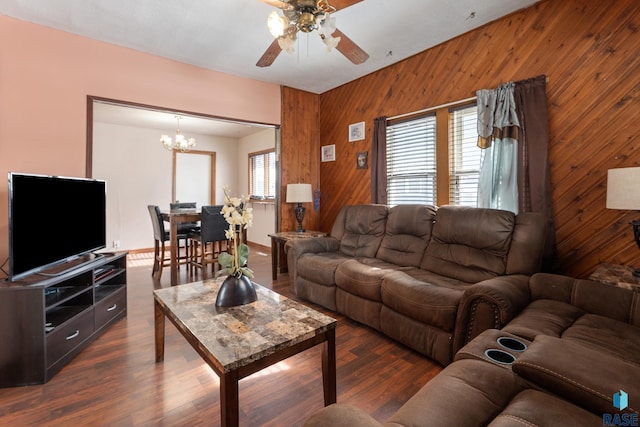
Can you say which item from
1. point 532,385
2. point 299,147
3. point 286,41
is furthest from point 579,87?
point 299,147

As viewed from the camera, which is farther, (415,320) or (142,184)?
(142,184)

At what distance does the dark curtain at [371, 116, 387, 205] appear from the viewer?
3.64 metres

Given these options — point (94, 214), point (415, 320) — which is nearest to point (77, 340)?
point (94, 214)

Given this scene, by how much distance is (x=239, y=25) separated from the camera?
2682 millimetres

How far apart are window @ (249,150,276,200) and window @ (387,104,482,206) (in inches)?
116

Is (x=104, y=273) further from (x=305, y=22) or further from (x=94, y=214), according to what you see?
(x=305, y=22)

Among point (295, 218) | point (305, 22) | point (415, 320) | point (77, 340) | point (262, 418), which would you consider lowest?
point (262, 418)

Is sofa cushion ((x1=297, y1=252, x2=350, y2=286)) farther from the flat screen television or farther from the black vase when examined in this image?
the flat screen television

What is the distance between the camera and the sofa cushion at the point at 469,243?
2.27m

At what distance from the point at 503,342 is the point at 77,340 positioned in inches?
108

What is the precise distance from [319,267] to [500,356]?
1841mm

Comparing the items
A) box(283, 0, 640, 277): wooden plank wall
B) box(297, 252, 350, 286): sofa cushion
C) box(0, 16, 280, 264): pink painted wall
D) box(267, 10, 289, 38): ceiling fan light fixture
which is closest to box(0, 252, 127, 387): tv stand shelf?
box(0, 16, 280, 264): pink painted wall

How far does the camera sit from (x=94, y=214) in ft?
8.58

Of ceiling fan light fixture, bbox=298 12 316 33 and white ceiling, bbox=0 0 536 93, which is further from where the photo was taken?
white ceiling, bbox=0 0 536 93
